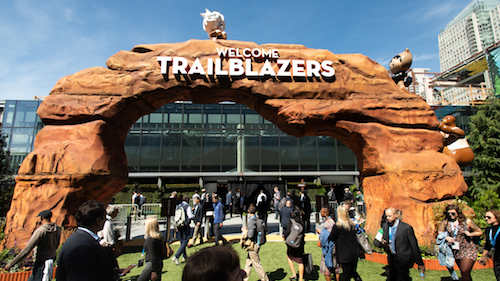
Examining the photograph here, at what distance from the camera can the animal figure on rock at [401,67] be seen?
8.44m

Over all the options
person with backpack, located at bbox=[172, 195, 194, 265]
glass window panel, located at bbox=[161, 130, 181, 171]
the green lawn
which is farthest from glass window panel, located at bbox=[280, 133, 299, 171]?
person with backpack, located at bbox=[172, 195, 194, 265]

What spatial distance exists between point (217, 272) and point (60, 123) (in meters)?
8.13

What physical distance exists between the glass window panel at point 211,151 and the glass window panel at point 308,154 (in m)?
6.59

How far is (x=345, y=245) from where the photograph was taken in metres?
4.27

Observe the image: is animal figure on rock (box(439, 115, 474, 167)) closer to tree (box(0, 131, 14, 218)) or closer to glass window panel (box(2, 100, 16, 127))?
tree (box(0, 131, 14, 218))

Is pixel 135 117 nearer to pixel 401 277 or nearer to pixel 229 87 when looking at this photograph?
pixel 229 87

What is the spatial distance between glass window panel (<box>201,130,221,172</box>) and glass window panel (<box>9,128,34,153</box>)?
1397 cm

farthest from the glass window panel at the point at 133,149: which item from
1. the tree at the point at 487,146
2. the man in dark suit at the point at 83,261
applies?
the tree at the point at 487,146

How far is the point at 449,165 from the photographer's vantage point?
7457 mm

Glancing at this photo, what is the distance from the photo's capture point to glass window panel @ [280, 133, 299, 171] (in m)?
21.0

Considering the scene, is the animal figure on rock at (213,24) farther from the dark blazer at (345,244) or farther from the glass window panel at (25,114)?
the glass window panel at (25,114)

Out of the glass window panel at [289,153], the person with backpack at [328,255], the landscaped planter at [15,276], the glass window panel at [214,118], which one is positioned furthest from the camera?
the glass window panel at [214,118]

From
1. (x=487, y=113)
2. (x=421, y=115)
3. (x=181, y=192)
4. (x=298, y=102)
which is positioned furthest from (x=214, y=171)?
(x=487, y=113)

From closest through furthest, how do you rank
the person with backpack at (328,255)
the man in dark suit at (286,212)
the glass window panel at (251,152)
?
the person with backpack at (328,255)
the man in dark suit at (286,212)
the glass window panel at (251,152)
